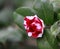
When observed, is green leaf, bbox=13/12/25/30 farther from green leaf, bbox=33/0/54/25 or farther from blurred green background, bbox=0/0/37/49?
blurred green background, bbox=0/0/37/49

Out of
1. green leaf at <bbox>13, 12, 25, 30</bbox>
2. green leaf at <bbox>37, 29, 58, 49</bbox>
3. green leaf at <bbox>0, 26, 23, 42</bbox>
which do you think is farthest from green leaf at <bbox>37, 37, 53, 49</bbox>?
green leaf at <bbox>0, 26, 23, 42</bbox>

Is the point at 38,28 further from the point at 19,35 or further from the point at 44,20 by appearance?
the point at 19,35

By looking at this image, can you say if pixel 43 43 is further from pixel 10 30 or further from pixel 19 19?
pixel 10 30

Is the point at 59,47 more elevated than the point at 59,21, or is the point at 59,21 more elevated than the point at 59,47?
the point at 59,21

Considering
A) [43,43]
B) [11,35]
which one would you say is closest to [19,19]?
[43,43]

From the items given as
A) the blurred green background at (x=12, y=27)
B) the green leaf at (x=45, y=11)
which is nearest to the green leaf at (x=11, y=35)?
the blurred green background at (x=12, y=27)

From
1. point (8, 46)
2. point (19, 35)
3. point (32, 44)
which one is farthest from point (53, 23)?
point (32, 44)
